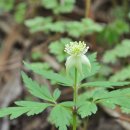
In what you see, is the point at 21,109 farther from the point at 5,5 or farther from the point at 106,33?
the point at 5,5

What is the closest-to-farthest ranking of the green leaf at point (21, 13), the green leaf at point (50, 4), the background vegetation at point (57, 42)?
the background vegetation at point (57, 42) < the green leaf at point (50, 4) < the green leaf at point (21, 13)

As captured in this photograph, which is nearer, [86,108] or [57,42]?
[86,108]

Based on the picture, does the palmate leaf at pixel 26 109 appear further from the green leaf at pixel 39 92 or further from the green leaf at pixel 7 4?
the green leaf at pixel 7 4

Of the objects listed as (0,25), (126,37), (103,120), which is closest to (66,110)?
(103,120)

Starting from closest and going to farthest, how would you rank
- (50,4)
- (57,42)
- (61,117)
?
(61,117) < (57,42) < (50,4)

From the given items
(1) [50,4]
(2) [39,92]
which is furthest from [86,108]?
(1) [50,4]

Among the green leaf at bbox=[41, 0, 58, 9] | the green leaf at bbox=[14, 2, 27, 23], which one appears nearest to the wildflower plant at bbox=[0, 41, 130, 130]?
the green leaf at bbox=[41, 0, 58, 9]

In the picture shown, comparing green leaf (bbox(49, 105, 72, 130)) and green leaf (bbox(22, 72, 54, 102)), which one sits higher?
green leaf (bbox(22, 72, 54, 102))

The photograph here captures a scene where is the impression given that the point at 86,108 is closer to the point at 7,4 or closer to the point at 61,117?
the point at 61,117

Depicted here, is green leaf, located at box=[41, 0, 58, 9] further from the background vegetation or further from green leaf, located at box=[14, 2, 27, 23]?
green leaf, located at box=[14, 2, 27, 23]

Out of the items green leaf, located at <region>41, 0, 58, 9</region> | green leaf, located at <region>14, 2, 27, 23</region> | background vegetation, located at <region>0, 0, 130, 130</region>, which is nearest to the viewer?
background vegetation, located at <region>0, 0, 130, 130</region>

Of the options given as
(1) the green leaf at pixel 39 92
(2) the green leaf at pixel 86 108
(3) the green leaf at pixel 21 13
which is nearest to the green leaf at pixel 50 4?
(3) the green leaf at pixel 21 13
